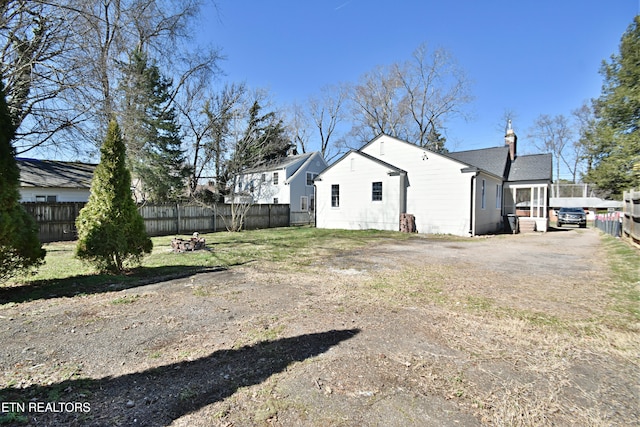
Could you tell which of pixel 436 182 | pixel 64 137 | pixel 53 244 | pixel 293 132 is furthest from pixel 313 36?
pixel 293 132

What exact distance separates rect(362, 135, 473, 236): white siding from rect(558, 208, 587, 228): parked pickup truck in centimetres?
1414

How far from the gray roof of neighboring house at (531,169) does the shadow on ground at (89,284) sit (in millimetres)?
19311

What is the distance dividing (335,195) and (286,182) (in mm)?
7418

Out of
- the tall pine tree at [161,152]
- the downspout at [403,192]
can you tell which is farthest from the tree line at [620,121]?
the tall pine tree at [161,152]

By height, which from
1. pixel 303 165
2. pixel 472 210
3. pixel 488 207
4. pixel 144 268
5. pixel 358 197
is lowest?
pixel 144 268

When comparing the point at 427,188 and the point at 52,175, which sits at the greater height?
the point at 52,175

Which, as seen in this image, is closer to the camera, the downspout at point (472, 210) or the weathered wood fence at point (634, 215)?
the weathered wood fence at point (634, 215)

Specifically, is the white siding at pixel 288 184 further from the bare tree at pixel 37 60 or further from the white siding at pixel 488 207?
the bare tree at pixel 37 60

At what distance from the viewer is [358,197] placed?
Answer: 17891mm

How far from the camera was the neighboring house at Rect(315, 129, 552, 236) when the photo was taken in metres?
14.7

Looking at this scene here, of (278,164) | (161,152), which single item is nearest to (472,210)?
(278,164)

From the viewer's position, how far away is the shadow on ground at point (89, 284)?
485cm

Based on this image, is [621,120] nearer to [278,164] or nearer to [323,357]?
[323,357]

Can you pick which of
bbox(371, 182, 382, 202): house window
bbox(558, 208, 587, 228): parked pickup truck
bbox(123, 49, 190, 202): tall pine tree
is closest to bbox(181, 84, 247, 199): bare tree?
bbox(123, 49, 190, 202): tall pine tree
